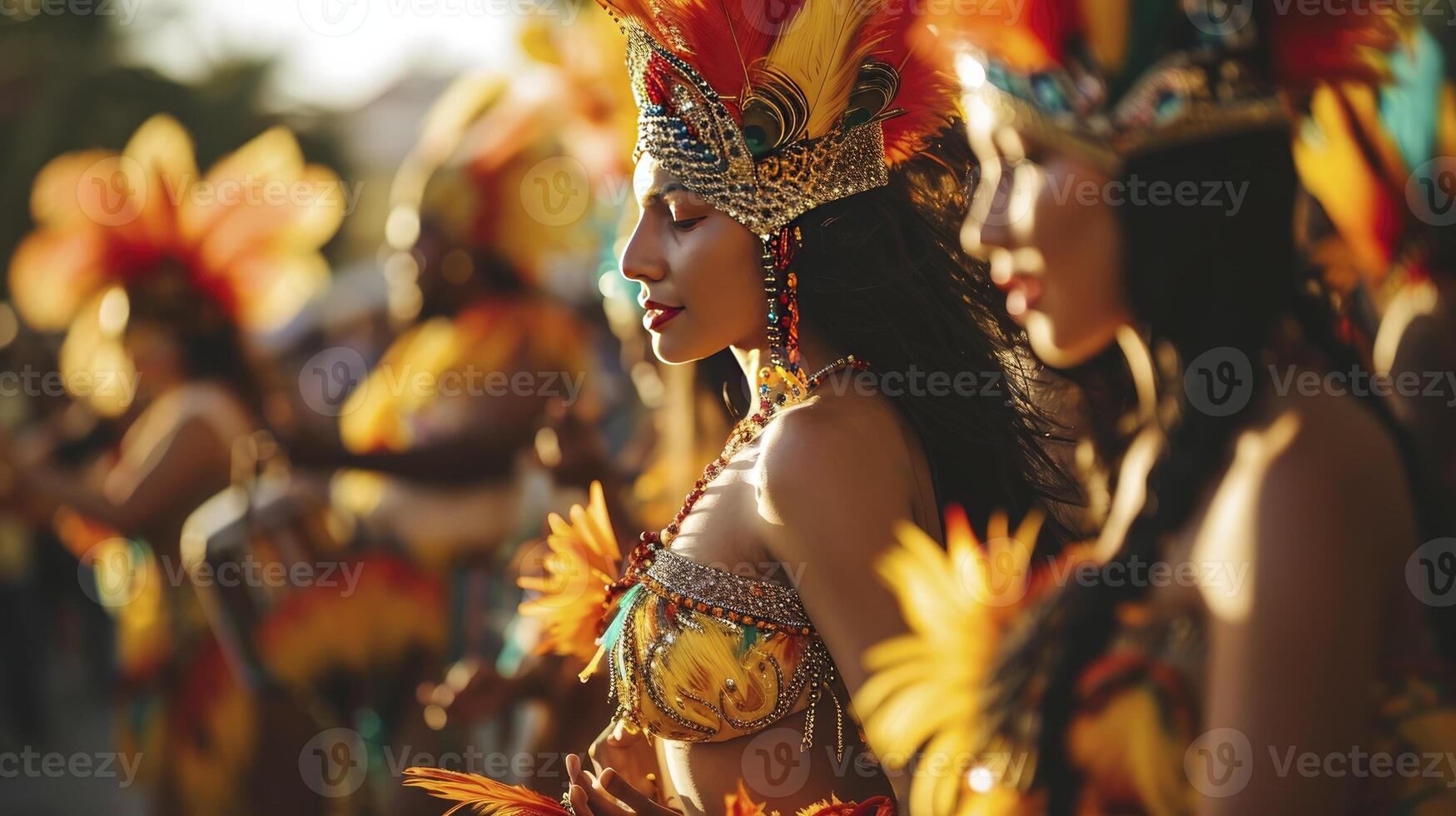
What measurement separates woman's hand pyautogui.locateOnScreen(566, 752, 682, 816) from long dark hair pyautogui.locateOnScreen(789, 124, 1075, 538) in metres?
0.67

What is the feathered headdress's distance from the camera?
143cm

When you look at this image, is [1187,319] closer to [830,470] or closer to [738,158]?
[830,470]

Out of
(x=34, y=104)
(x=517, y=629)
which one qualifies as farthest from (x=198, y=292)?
(x=34, y=104)

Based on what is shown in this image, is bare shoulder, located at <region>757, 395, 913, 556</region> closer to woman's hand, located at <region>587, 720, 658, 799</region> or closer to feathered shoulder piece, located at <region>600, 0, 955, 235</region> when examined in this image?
feathered shoulder piece, located at <region>600, 0, 955, 235</region>

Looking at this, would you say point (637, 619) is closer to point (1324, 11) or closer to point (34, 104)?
point (1324, 11)

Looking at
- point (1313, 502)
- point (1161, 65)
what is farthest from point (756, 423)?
point (1313, 502)

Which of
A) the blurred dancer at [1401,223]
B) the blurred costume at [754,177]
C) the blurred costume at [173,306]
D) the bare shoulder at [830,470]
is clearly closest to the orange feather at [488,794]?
the blurred costume at [754,177]

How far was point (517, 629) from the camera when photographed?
3.80 meters

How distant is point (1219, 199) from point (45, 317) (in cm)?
490

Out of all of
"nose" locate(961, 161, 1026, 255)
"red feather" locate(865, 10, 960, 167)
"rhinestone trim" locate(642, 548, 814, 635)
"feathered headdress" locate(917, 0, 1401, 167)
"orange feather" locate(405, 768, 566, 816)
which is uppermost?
"feathered headdress" locate(917, 0, 1401, 167)

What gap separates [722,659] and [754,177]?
0.75 meters

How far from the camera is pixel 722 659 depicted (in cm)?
212

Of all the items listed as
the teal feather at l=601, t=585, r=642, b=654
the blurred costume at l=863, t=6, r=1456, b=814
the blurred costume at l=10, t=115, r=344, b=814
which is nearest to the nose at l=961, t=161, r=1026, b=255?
the blurred costume at l=863, t=6, r=1456, b=814

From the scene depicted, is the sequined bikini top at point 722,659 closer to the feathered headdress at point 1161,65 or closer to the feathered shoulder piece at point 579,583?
the feathered shoulder piece at point 579,583
